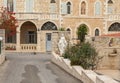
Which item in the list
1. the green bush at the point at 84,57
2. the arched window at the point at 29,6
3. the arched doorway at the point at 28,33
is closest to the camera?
the green bush at the point at 84,57

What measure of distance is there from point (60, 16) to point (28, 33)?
4.77 m

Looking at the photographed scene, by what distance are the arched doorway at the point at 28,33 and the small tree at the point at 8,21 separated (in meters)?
3.17

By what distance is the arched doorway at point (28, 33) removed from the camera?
54.6 m

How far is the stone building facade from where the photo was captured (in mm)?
53031

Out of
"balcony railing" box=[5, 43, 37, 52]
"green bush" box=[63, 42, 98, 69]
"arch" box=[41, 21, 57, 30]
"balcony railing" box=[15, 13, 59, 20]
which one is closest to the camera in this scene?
"green bush" box=[63, 42, 98, 69]

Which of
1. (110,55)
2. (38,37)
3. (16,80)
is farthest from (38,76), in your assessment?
(38,37)

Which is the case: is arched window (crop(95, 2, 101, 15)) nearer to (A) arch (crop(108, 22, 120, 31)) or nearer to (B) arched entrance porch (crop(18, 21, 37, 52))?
(A) arch (crop(108, 22, 120, 31))

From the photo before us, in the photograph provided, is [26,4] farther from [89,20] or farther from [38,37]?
[89,20]

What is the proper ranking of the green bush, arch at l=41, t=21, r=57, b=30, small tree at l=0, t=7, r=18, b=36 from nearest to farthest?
the green bush → small tree at l=0, t=7, r=18, b=36 → arch at l=41, t=21, r=57, b=30

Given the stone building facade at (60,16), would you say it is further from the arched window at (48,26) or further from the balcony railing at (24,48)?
the balcony railing at (24,48)

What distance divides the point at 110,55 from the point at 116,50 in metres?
0.93

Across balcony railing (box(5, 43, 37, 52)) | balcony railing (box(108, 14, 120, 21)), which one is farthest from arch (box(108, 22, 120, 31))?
balcony railing (box(5, 43, 37, 52))

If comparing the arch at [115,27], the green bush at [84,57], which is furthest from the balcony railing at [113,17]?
the green bush at [84,57]

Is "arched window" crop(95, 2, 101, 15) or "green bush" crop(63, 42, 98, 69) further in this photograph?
"arched window" crop(95, 2, 101, 15)
